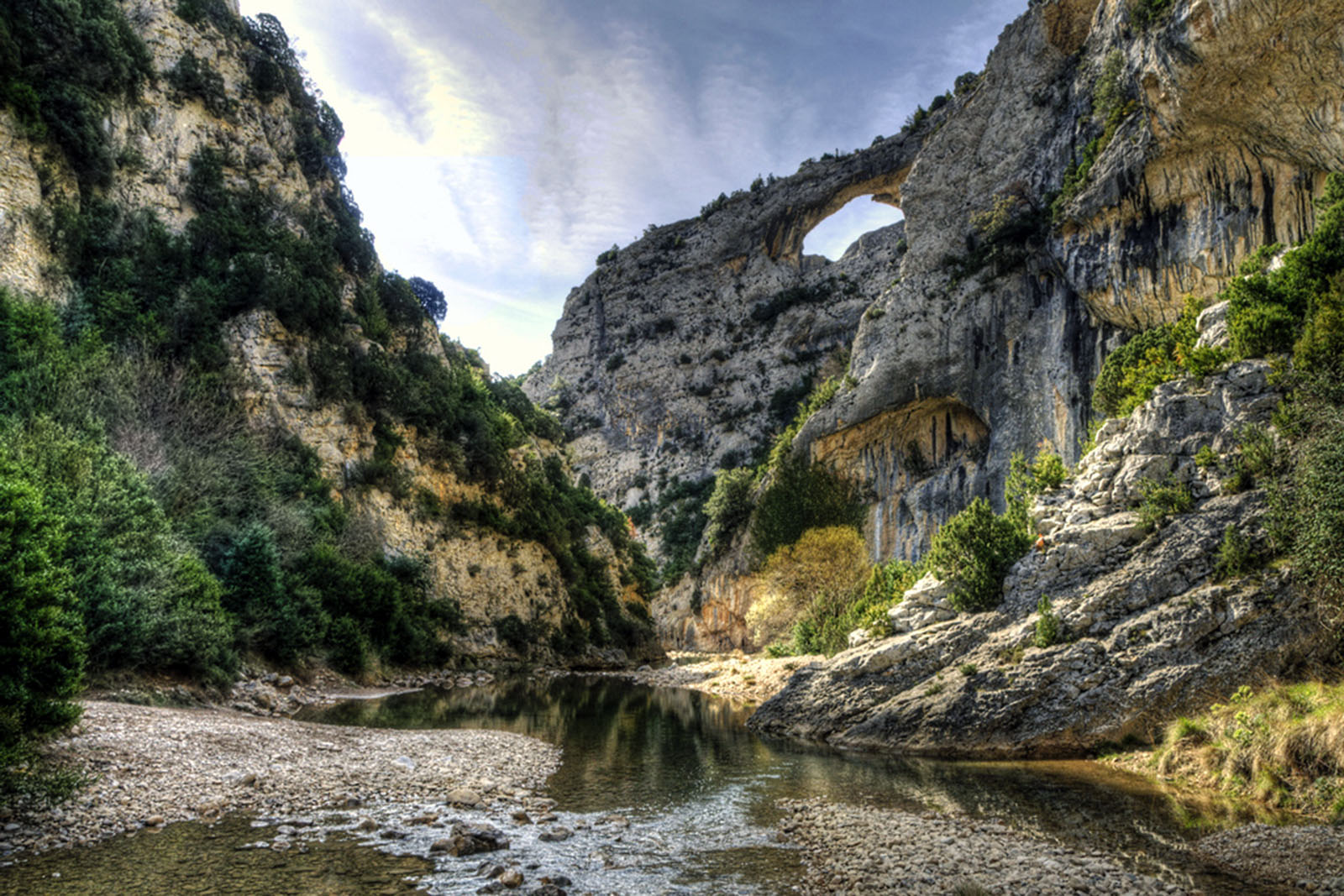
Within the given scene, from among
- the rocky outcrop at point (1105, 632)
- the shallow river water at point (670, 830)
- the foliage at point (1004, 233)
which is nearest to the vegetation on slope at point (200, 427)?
the shallow river water at point (670, 830)

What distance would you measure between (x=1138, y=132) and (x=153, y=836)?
34579mm

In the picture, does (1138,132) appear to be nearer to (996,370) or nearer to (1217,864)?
(996,370)

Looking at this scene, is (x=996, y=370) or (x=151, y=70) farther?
(x=996, y=370)

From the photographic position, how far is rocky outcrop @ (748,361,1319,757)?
12.6m

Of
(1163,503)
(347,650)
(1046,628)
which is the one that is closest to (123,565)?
(347,650)

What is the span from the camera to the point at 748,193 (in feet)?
262

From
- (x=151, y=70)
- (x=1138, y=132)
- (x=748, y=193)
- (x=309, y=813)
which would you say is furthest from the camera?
(x=748, y=193)

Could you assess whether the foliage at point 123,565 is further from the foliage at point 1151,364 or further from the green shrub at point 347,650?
the foliage at point 1151,364

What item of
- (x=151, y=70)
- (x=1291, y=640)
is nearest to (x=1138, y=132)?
(x=1291, y=640)

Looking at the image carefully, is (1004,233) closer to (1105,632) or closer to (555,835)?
(1105,632)

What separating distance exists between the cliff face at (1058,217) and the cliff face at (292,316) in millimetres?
20503

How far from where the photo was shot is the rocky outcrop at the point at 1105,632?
12.6m

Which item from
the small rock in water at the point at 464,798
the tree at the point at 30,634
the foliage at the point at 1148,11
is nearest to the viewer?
the tree at the point at 30,634

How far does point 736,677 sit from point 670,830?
833 inches
